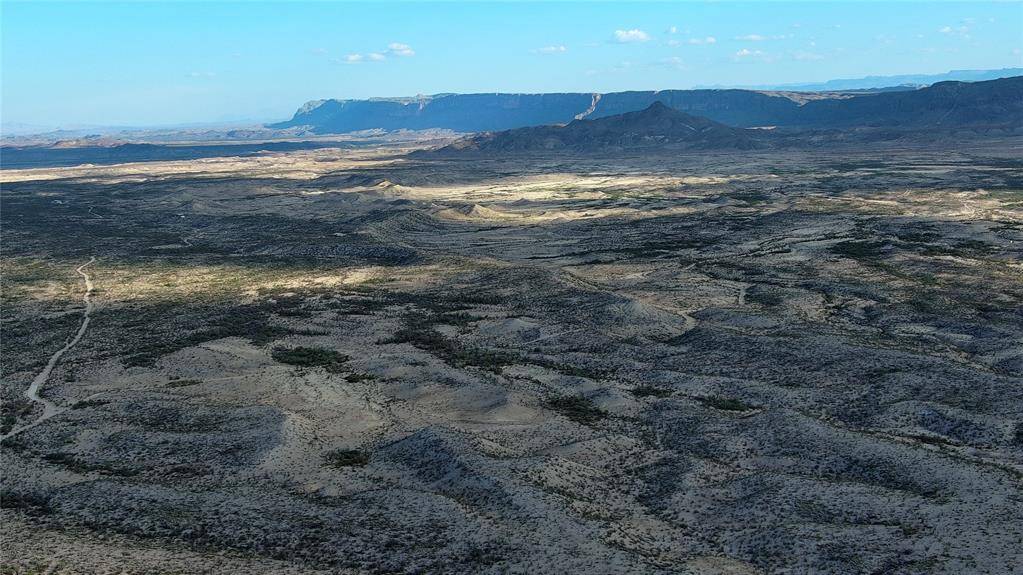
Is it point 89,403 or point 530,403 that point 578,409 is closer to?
point 530,403

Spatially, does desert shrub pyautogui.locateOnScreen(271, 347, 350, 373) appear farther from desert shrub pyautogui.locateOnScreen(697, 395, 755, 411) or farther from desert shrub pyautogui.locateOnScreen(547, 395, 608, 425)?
desert shrub pyautogui.locateOnScreen(697, 395, 755, 411)

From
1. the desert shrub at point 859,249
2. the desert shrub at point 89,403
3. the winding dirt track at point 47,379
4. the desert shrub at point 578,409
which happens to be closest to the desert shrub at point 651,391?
the desert shrub at point 578,409

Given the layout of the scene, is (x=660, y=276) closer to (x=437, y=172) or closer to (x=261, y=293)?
(x=261, y=293)

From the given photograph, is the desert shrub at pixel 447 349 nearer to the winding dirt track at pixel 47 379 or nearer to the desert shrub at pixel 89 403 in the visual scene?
the desert shrub at pixel 89 403

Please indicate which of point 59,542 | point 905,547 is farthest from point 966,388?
point 59,542

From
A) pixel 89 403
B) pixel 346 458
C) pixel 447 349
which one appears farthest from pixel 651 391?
pixel 89 403
